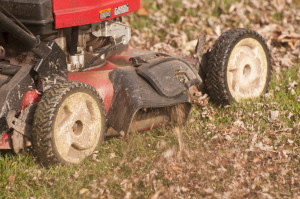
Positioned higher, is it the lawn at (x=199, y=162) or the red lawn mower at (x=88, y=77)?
the red lawn mower at (x=88, y=77)

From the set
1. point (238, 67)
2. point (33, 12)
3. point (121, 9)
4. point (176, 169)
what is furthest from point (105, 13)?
point (176, 169)

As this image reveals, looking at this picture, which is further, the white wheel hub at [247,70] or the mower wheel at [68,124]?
the white wheel hub at [247,70]

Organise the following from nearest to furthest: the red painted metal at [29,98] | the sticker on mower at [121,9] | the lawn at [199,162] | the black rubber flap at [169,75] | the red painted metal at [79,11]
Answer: the lawn at [199,162] → the red painted metal at [29,98] → the red painted metal at [79,11] → the black rubber flap at [169,75] → the sticker on mower at [121,9]

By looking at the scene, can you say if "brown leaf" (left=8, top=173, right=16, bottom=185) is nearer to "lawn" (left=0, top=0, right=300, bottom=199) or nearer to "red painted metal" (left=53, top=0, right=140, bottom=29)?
"lawn" (left=0, top=0, right=300, bottom=199)

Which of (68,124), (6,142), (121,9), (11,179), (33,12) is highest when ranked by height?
(33,12)

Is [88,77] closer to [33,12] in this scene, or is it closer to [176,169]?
[33,12]

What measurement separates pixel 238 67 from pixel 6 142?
2069 millimetres

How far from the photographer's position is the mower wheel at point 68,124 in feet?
11.8

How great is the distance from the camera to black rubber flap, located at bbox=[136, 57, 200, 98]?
13.6 ft

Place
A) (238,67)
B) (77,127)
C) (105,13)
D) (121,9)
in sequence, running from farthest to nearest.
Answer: (238,67)
(121,9)
(105,13)
(77,127)

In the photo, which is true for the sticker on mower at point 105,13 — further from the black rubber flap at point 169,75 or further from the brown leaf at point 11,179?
the brown leaf at point 11,179

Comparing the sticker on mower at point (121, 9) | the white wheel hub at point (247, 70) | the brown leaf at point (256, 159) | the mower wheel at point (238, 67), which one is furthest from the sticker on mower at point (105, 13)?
the brown leaf at point (256, 159)

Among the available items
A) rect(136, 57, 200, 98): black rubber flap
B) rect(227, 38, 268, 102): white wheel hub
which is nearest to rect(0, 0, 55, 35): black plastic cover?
rect(136, 57, 200, 98): black rubber flap

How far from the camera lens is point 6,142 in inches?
148
